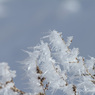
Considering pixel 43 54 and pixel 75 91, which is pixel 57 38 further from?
pixel 75 91

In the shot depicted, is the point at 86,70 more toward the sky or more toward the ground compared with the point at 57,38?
more toward the ground

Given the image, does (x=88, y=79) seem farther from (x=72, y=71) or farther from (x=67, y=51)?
(x=67, y=51)

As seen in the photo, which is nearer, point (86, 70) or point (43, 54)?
point (43, 54)

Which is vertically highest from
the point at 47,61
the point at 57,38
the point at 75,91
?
the point at 57,38

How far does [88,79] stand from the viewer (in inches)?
129

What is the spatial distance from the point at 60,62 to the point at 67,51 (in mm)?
169

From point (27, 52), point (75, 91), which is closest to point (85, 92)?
point (75, 91)

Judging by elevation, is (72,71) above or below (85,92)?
above

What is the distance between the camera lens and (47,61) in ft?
10.2

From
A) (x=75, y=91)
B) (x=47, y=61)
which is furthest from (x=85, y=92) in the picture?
(x=47, y=61)

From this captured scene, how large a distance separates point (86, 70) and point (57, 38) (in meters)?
0.57

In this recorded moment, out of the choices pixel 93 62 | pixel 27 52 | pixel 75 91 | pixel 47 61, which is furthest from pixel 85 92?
pixel 27 52

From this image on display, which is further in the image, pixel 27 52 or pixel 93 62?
pixel 93 62

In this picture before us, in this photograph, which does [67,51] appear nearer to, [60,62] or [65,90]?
[60,62]
